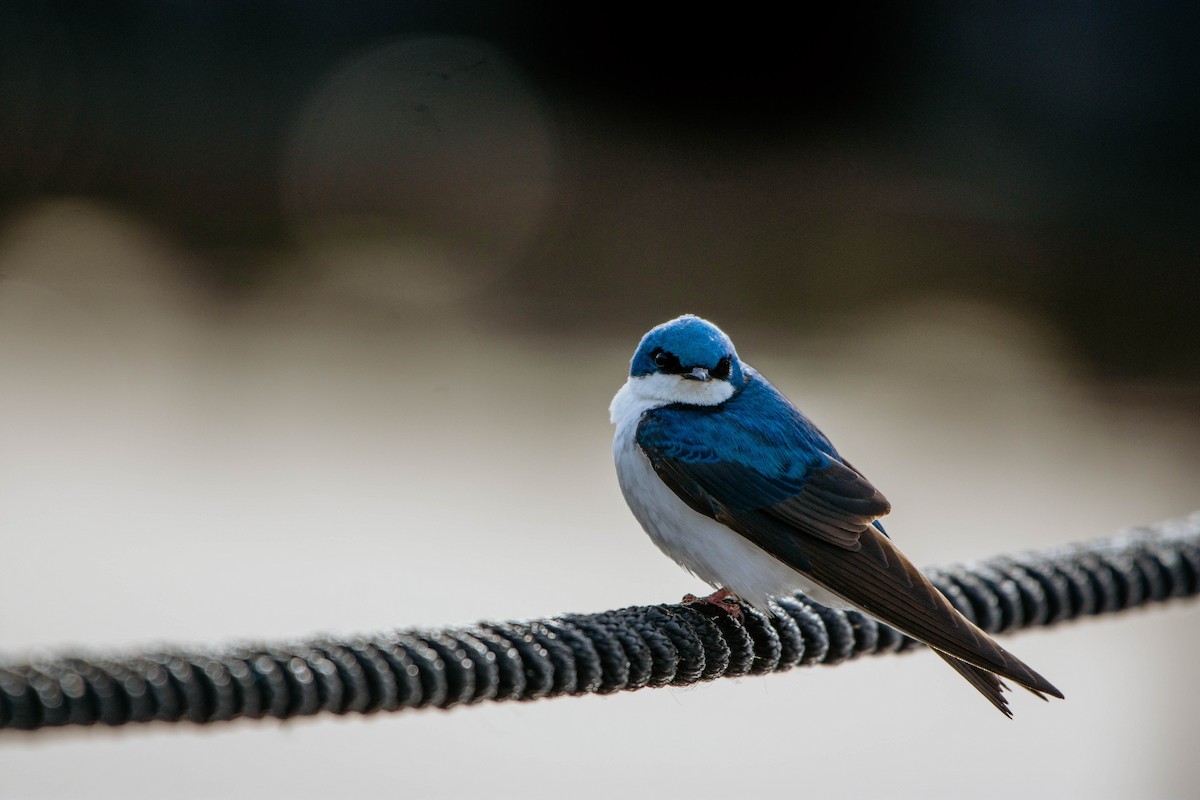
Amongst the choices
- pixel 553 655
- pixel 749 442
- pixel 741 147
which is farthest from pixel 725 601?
pixel 741 147

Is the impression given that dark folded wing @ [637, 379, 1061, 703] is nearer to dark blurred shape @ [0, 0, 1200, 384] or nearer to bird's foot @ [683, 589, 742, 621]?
bird's foot @ [683, 589, 742, 621]

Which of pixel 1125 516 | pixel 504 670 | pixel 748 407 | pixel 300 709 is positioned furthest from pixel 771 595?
pixel 1125 516

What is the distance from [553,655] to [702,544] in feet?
1.69

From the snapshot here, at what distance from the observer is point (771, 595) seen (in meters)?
1.79

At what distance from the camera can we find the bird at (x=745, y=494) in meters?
1.67

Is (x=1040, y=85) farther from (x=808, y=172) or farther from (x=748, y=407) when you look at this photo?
(x=748, y=407)

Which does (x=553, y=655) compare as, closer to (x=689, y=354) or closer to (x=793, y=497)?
(x=793, y=497)

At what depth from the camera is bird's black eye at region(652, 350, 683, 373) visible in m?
1.93

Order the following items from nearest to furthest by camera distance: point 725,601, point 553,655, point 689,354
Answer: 1. point 553,655
2. point 725,601
3. point 689,354

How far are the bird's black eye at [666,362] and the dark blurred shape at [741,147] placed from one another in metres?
5.52

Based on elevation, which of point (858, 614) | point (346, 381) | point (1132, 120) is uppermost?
point (1132, 120)

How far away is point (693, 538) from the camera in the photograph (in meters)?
1.82

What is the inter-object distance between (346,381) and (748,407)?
5.27 m

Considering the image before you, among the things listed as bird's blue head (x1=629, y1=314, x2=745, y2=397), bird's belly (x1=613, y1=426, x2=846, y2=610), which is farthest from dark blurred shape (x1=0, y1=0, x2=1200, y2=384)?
bird's belly (x1=613, y1=426, x2=846, y2=610)
